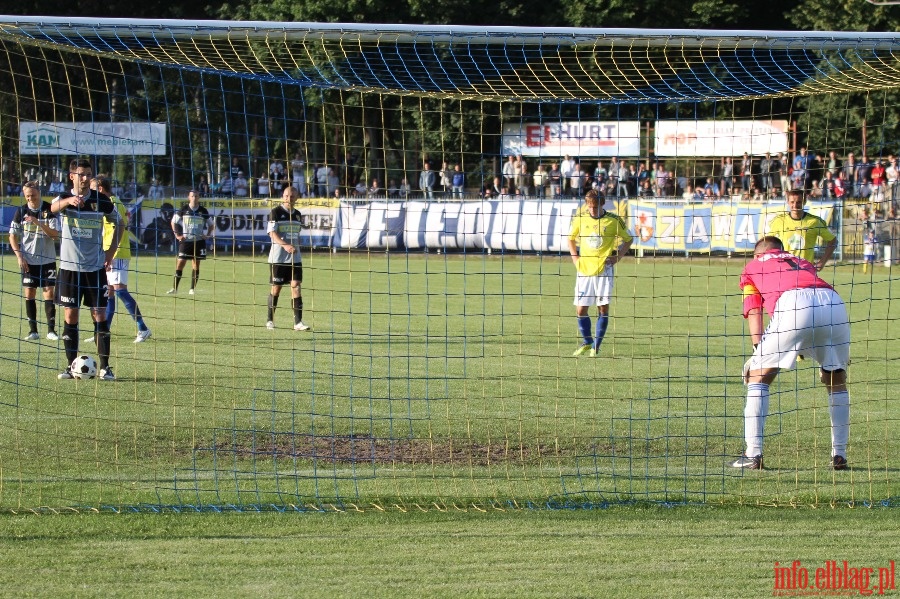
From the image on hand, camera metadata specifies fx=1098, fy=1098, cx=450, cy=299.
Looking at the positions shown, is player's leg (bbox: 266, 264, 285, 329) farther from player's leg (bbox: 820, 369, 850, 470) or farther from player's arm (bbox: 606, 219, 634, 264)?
player's leg (bbox: 820, 369, 850, 470)

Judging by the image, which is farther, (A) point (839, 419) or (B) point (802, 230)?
(B) point (802, 230)

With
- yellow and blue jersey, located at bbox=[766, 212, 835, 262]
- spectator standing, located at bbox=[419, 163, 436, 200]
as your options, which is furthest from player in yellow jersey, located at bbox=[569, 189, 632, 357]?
spectator standing, located at bbox=[419, 163, 436, 200]

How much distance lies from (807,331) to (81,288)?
6269 millimetres

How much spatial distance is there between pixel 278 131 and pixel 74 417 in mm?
21978

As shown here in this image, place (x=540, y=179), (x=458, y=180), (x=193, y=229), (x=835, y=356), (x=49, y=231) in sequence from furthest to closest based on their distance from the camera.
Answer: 1. (x=193, y=229)
2. (x=458, y=180)
3. (x=540, y=179)
4. (x=49, y=231)
5. (x=835, y=356)

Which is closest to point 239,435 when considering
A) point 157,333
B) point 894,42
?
point 894,42

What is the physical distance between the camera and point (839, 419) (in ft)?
23.5

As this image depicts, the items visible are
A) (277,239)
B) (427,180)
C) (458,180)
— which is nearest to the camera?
(277,239)

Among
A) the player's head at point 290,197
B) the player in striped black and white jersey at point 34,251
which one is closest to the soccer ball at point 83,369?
the player in striped black and white jersey at point 34,251

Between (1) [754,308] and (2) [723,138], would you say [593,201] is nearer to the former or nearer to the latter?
(2) [723,138]

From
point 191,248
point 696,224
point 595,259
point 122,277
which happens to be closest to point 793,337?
point 595,259

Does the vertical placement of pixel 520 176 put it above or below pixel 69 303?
above

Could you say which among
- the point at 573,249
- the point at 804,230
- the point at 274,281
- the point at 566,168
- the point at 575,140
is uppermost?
the point at 566,168

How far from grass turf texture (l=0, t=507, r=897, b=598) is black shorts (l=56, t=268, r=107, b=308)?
4117 millimetres
